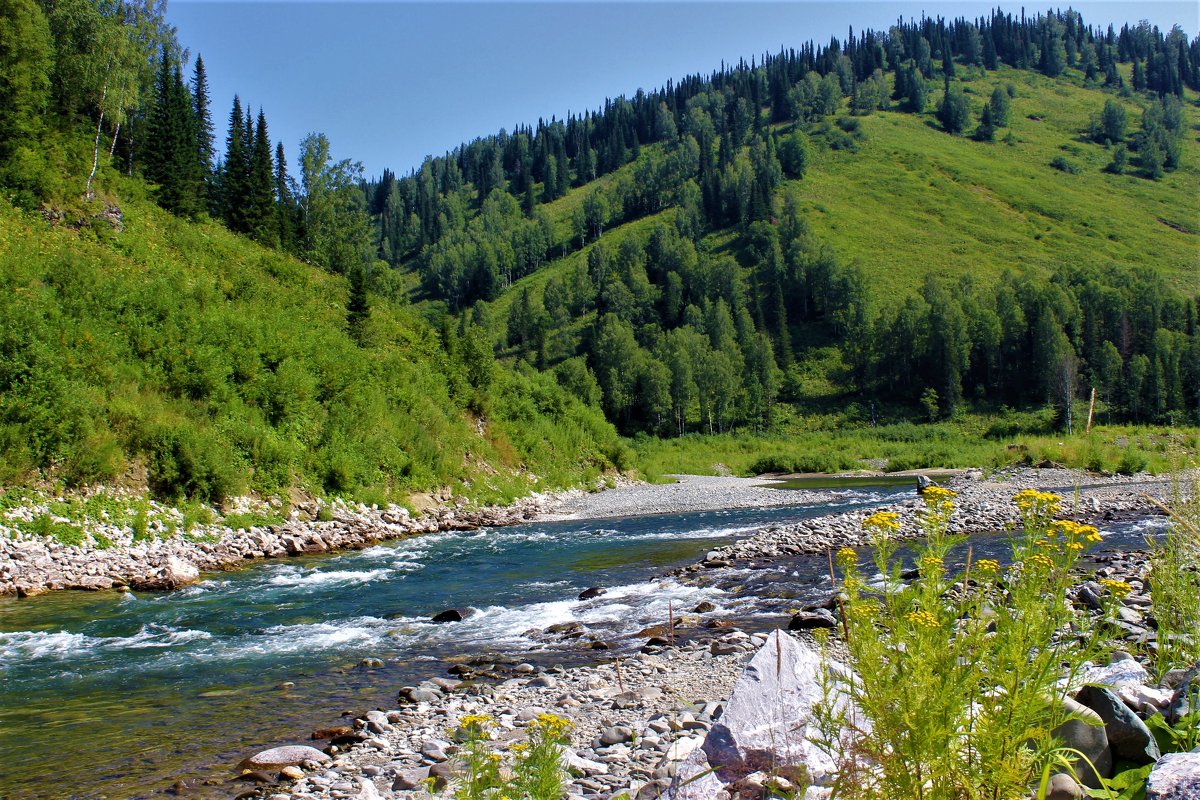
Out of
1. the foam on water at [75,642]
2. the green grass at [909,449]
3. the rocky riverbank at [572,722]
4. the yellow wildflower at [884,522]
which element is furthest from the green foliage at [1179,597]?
the green grass at [909,449]

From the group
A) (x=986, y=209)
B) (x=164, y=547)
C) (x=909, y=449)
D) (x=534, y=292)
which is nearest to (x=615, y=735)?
(x=164, y=547)

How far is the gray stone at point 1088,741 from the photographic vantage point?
395 cm

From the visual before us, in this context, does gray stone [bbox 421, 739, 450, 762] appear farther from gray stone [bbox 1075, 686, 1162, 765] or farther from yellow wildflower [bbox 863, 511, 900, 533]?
gray stone [bbox 1075, 686, 1162, 765]

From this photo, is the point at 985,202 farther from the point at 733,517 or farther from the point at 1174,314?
the point at 733,517

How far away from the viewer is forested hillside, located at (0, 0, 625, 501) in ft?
67.2

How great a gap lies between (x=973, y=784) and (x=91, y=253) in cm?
3424

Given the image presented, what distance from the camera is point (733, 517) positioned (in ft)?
100

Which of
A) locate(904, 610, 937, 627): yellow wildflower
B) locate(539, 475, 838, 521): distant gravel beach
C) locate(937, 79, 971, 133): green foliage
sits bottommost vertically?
locate(539, 475, 838, 521): distant gravel beach

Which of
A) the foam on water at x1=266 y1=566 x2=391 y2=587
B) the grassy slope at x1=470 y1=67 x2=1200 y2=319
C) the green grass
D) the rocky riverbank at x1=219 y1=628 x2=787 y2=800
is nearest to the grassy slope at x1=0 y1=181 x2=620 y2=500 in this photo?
the foam on water at x1=266 y1=566 x2=391 y2=587

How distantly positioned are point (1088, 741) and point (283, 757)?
6.93 meters

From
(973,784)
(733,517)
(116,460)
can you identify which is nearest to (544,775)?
(973,784)

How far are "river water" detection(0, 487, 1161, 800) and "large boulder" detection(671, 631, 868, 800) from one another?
15.5 ft

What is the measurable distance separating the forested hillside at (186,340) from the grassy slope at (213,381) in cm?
8

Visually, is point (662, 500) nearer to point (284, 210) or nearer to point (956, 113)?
point (284, 210)
